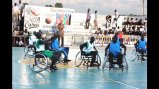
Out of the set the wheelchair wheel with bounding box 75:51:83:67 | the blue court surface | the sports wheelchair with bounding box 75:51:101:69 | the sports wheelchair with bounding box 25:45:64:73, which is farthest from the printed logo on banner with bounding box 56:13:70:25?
the sports wheelchair with bounding box 25:45:64:73

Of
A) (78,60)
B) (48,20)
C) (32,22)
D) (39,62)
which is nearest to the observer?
(39,62)

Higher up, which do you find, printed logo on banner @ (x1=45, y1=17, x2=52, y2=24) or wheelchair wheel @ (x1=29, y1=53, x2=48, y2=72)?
printed logo on banner @ (x1=45, y1=17, x2=52, y2=24)

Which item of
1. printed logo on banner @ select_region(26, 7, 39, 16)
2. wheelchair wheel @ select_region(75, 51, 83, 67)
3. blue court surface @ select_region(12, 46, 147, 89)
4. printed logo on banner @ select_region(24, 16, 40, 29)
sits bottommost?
blue court surface @ select_region(12, 46, 147, 89)

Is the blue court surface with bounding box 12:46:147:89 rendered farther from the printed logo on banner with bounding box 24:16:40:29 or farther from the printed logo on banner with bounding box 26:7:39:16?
the printed logo on banner with bounding box 26:7:39:16

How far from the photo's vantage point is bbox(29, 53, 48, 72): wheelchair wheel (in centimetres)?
691

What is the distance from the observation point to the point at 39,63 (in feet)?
23.4

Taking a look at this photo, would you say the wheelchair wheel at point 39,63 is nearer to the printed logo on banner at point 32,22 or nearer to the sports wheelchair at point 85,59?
the sports wheelchair at point 85,59

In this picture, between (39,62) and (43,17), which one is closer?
(39,62)

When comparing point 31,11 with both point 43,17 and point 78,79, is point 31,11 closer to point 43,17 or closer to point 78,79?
point 43,17

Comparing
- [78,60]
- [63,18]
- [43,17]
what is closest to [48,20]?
[43,17]

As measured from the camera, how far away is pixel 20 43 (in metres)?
14.1
